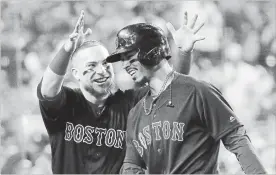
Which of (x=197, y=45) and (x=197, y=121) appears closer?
(x=197, y=121)

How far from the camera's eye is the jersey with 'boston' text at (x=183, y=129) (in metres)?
1.69

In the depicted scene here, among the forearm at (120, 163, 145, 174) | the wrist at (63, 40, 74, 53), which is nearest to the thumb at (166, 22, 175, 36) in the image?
the wrist at (63, 40, 74, 53)

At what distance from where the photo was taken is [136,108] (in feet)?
5.99

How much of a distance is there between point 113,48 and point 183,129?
52cm

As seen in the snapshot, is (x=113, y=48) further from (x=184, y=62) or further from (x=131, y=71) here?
(x=184, y=62)

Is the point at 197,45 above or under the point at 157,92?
above

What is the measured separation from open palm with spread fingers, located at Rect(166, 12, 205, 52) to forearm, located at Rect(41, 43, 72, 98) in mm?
516

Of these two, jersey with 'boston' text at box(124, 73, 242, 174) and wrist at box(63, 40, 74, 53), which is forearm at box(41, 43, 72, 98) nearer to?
wrist at box(63, 40, 74, 53)

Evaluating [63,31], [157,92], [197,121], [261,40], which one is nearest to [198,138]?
[197,121]

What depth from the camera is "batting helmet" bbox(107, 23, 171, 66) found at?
173 cm

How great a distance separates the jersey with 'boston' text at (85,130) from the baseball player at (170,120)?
74 mm

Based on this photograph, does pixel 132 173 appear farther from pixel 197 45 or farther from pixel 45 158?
pixel 197 45

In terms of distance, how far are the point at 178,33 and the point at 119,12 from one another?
12.5 inches

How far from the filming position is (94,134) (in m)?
1.85
